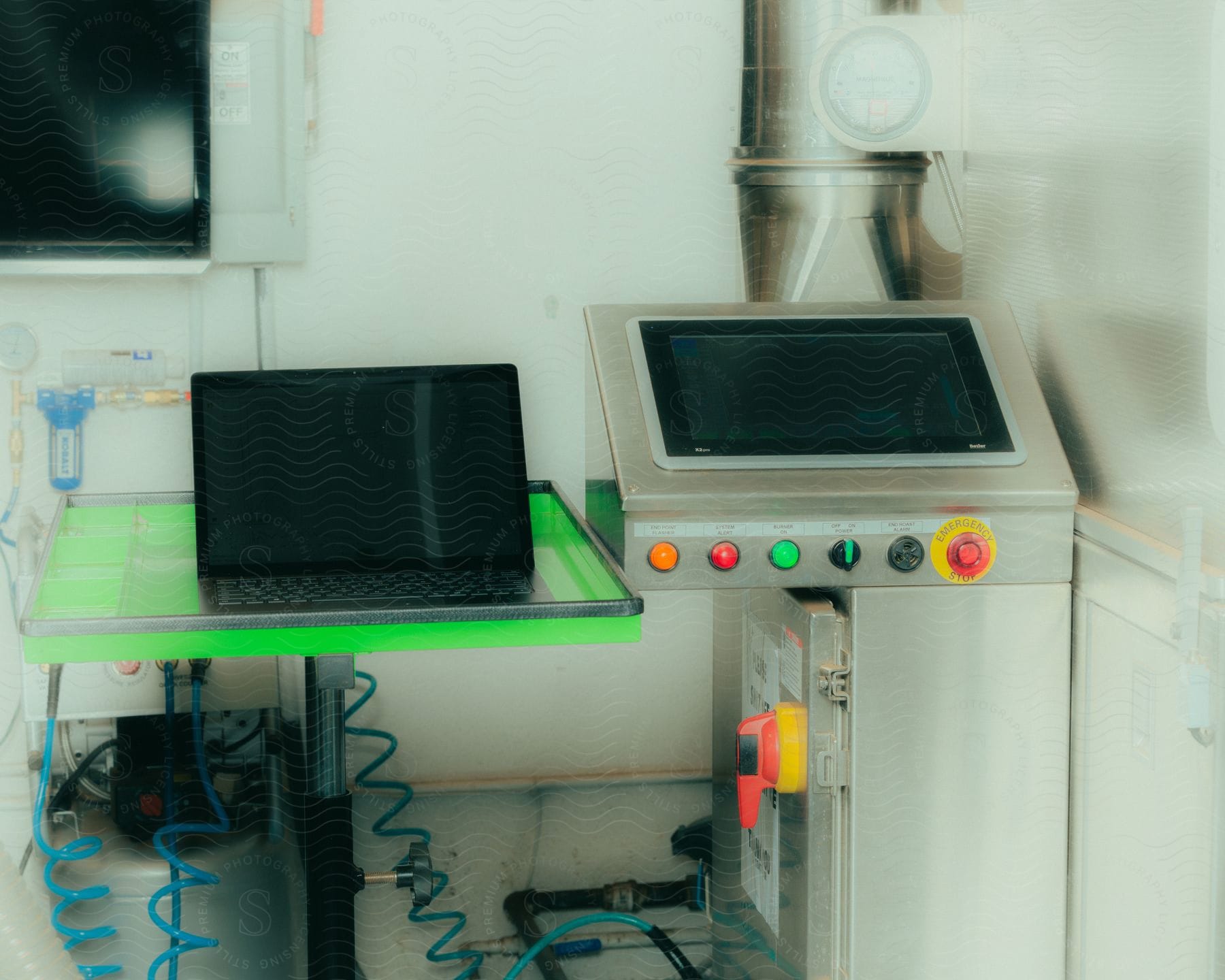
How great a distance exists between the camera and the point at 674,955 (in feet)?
5.10

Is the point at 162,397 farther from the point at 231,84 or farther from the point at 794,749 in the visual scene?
the point at 794,749

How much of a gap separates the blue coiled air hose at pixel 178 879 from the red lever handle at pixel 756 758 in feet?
2.17

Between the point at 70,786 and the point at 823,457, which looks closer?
the point at 823,457

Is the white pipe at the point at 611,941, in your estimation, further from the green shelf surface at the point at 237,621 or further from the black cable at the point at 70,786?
the green shelf surface at the point at 237,621

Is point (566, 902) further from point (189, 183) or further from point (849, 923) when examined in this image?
point (189, 183)

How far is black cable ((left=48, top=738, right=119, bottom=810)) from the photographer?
60.0 inches

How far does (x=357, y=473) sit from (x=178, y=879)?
21.1 inches

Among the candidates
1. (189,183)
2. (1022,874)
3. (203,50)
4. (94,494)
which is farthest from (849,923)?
(203,50)

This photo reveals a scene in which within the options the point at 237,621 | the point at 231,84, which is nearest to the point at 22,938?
the point at 237,621

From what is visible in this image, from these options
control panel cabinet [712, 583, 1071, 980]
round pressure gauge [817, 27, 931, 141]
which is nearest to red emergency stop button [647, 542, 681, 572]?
control panel cabinet [712, 583, 1071, 980]

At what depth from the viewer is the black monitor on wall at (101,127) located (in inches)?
54.9

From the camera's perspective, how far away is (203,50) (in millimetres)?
1435

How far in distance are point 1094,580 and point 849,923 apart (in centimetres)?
36

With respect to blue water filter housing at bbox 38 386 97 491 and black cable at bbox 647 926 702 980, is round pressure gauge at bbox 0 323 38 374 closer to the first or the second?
blue water filter housing at bbox 38 386 97 491
